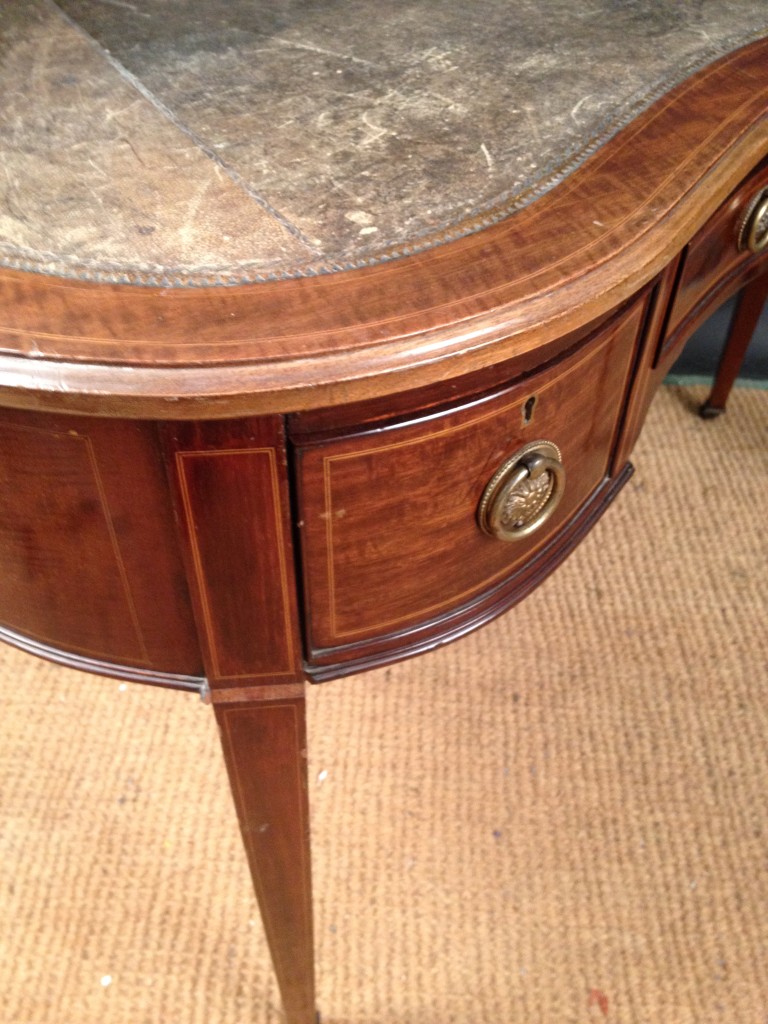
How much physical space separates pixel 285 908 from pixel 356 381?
459mm

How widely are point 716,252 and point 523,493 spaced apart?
285mm

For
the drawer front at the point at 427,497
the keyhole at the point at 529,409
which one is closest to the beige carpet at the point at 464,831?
the drawer front at the point at 427,497

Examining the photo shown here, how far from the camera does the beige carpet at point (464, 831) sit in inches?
33.3

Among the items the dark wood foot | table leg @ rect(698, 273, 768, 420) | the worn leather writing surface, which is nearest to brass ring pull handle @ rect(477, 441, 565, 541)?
the worn leather writing surface

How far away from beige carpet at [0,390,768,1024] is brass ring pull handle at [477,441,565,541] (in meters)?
0.49

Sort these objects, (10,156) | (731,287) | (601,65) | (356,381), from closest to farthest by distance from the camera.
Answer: (356,381) < (10,156) < (601,65) < (731,287)

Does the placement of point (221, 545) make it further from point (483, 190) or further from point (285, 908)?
point (285, 908)

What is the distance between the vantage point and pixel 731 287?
82cm

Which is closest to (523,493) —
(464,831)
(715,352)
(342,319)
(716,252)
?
(342,319)

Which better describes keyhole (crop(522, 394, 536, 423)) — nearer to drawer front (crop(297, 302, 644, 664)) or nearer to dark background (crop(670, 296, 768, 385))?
drawer front (crop(297, 302, 644, 664))

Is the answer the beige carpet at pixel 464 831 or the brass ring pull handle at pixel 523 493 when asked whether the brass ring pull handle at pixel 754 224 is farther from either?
the beige carpet at pixel 464 831

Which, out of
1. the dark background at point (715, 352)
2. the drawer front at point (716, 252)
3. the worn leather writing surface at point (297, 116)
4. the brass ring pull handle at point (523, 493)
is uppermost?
the worn leather writing surface at point (297, 116)

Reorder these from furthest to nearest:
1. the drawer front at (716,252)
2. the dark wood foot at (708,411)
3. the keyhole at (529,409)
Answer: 1. the dark wood foot at (708,411)
2. the drawer front at (716,252)
3. the keyhole at (529,409)

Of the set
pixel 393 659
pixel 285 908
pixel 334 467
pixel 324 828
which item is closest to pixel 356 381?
pixel 334 467
